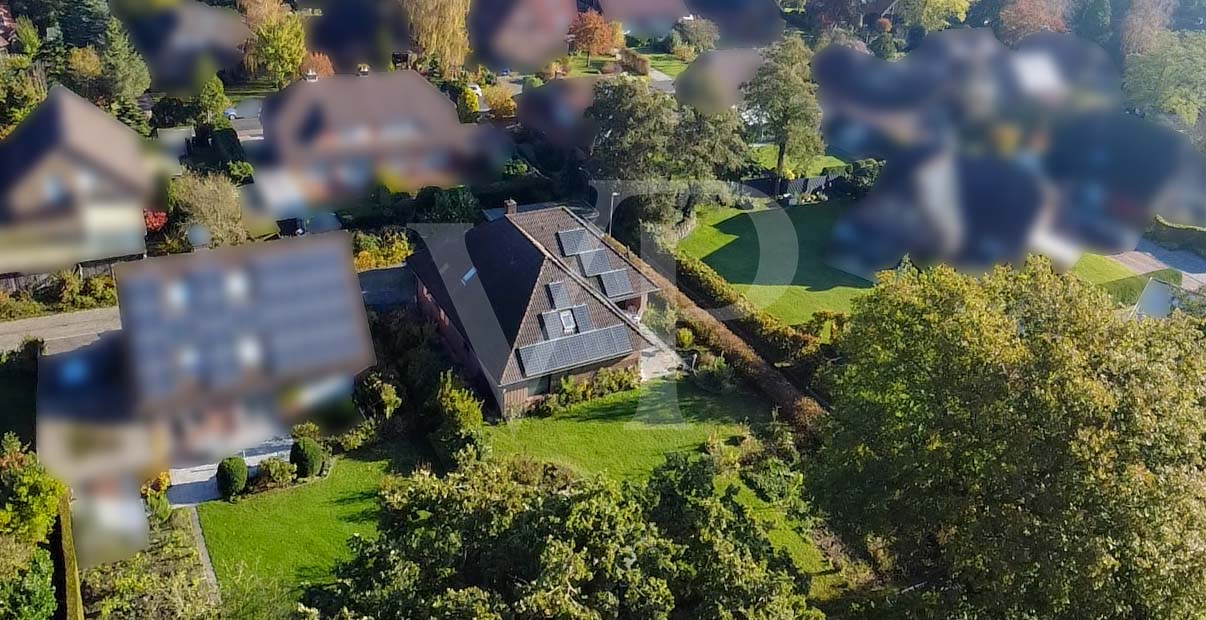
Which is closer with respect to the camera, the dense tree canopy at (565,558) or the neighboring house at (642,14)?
the dense tree canopy at (565,558)

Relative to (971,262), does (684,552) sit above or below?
below

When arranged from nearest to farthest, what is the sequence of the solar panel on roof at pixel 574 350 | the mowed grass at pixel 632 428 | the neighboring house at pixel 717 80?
the mowed grass at pixel 632 428, the solar panel on roof at pixel 574 350, the neighboring house at pixel 717 80

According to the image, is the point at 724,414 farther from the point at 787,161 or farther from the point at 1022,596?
the point at 787,161

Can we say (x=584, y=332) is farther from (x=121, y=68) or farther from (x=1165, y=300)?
(x=121, y=68)

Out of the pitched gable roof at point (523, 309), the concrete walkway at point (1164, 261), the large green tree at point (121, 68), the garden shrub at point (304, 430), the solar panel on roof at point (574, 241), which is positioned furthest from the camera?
the large green tree at point (121, 68)

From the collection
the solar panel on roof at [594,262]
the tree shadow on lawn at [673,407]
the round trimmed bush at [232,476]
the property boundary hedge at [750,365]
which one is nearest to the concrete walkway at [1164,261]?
the property boundary hedge at [750,365]

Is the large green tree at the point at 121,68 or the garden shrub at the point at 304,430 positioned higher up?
the large green tree at the point at 121,68

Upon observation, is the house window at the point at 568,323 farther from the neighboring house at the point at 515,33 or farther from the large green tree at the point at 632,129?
the neighboring house at the point at 515,33

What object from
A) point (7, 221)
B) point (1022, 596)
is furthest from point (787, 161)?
point (7, 221)
